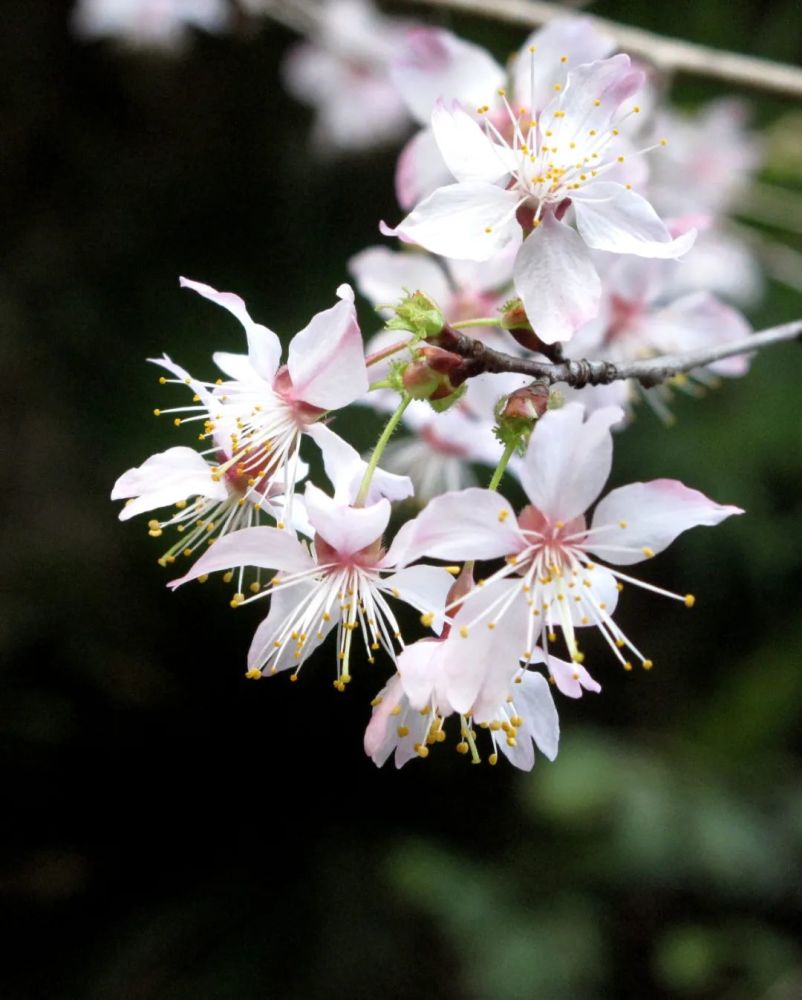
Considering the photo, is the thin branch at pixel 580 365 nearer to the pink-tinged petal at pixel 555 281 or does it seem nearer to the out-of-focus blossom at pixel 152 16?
the pink-tinged petal at pixel 555 281

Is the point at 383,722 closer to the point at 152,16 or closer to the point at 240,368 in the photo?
the point at 240,368

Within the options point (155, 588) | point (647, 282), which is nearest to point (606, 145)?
point (647, 282)

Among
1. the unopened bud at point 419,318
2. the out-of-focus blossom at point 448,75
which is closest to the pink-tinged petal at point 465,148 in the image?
the unopened bud at point 419,318

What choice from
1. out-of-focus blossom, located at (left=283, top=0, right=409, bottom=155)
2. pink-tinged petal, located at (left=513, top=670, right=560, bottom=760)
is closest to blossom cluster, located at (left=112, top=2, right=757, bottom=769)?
pink-tinged petal, located at (left=513, top=670, right=560, bottom=760)

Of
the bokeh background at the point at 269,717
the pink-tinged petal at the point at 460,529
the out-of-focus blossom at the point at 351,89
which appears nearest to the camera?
the pink-tinged petal at the point at 460,529

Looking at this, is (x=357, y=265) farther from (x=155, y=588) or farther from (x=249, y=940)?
(x=249, y=940)

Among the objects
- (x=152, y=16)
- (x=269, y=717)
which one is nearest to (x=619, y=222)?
(x=152, y=16)

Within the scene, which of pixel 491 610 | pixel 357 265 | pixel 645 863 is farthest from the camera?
pixel 645 863
